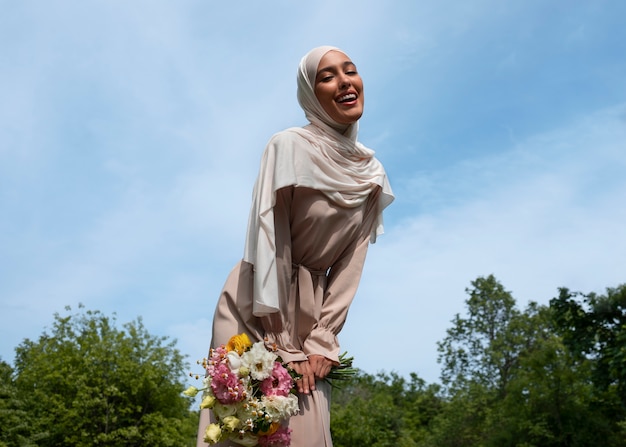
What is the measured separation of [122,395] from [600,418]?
17.5 meters

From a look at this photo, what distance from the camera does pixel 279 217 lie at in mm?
4488

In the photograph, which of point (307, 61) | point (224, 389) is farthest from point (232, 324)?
point (307, 61)

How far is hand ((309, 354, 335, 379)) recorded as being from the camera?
4.32 m

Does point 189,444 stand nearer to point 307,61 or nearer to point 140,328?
point 140,328

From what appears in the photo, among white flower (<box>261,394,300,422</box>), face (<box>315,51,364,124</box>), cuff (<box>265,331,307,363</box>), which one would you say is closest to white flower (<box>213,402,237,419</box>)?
white flower (<box>261,394,300,422</box>)

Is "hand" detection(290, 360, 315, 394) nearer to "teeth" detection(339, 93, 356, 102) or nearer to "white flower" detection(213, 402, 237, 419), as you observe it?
"white flower" detection(213, 402, 237, 419)

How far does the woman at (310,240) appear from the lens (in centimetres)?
431

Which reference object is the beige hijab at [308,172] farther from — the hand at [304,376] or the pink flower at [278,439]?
the pink flower at [278,439]

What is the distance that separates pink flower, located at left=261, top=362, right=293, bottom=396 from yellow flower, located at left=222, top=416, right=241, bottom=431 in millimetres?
219

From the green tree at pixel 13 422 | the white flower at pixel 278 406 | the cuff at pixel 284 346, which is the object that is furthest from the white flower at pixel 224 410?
the green tree at pixel 13 422

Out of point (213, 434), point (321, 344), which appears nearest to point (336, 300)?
→ point (321, 344)

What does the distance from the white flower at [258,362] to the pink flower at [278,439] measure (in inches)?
14.2

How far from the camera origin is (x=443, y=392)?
113 ft

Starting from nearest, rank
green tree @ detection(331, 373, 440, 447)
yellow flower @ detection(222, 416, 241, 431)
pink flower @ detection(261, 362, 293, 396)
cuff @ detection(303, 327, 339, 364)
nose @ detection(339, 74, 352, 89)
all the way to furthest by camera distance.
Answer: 1. yellow flower @ detection(222, 416, 241, 431)
2. pink flower @ detection(261, 362, 293, 396)
3. cuff @ detection(303, 327, 339, 364)
4. nose @ detection(339, 74, 352, 89)
5. green tree @ detection(331, 373, 440, 447)
